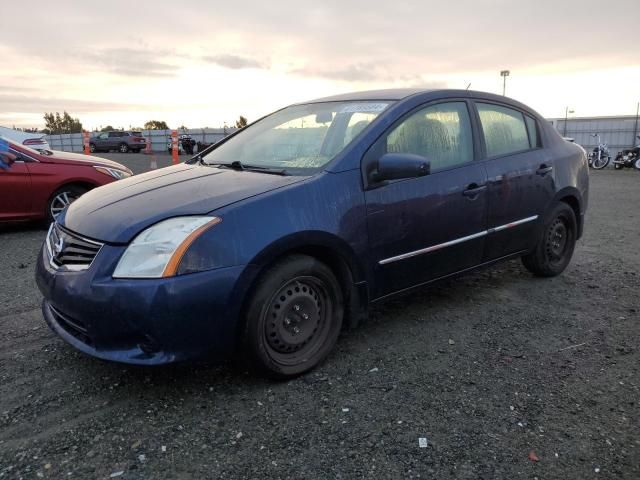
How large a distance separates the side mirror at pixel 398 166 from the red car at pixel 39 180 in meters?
5.10

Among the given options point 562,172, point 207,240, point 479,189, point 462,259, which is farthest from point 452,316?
point 207,240

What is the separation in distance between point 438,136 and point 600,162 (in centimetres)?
1840

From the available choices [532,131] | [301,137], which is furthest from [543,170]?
[301,137]

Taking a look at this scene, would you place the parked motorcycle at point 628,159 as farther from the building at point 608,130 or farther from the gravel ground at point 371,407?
the gravel ground at point 371,407

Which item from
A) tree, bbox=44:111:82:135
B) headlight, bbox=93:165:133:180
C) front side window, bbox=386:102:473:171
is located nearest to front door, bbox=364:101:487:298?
front side window, bbox=386:102:473:171

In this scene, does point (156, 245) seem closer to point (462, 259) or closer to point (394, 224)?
point (394, 224)

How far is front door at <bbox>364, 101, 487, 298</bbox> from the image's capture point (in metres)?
3.17

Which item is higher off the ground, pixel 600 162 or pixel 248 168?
pixel 248 168

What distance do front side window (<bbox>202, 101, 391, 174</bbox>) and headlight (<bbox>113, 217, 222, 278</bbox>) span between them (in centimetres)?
81

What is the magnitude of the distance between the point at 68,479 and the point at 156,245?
1044mm

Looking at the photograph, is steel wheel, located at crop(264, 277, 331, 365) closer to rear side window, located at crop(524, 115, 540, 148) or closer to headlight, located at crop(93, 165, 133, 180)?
rear side window, located at crop(524, 115, 540, 148)

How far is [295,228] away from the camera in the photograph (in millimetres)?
2734

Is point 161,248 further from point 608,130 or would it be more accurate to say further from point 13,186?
point 608,130

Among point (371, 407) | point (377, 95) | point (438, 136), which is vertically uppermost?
point (377, 95)
